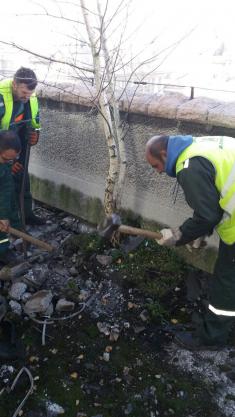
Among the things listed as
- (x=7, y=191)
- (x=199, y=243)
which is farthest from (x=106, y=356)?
(x=7, y=191)

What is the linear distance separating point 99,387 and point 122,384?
0.18m

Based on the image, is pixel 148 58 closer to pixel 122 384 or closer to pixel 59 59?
pixel 59 59

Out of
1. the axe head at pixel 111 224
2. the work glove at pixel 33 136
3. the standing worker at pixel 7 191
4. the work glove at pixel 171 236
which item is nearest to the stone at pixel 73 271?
the standing worker at pixel 7 191

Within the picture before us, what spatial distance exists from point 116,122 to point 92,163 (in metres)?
0.86

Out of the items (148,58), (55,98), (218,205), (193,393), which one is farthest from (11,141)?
(193,393)

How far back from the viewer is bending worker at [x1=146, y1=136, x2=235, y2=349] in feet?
7.89

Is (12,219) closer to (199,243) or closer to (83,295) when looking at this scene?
(83,295)

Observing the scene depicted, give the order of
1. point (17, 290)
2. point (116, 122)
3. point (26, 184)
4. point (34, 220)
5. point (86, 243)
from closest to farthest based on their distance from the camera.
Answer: point (17, 290), point (116, 122), point (86, 243), point (26, 184), point (34, 220)

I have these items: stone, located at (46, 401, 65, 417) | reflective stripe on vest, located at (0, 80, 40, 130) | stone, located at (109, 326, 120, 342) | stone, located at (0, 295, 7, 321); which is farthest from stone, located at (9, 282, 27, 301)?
reflective stripe on vest, located at (0, 80, 40, 130)

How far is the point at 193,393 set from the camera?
2711 millimetres

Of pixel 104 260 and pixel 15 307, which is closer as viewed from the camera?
pixel 15 307

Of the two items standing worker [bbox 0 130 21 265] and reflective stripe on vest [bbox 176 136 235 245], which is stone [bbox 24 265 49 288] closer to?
standing worker [bbox 0 130 21 265]

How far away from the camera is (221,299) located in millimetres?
2791

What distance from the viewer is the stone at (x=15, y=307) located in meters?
3.38
